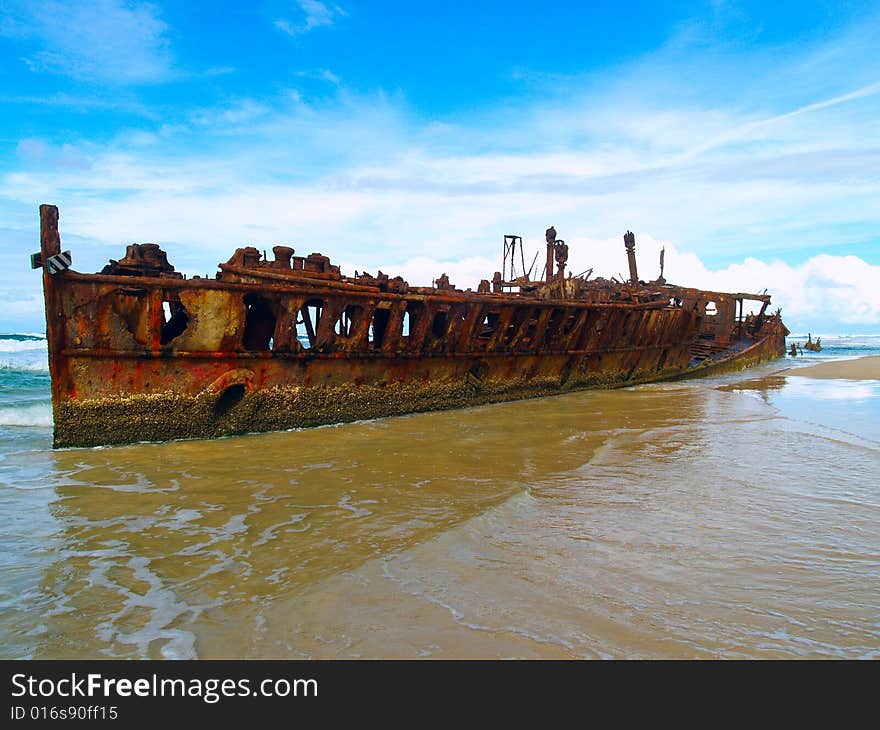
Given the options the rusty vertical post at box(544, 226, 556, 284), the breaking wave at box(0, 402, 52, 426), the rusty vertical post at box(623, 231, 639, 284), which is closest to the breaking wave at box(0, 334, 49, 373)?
the breaking wave at box(0, 402, 52, 426)

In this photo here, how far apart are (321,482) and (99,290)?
4.01m

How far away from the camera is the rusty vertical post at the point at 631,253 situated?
75.4ft

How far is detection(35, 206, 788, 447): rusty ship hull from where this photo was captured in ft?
24.7

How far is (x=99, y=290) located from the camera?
297 inches

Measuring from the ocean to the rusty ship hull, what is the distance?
0.62m

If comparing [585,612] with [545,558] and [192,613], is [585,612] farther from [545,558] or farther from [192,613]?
[192,613]

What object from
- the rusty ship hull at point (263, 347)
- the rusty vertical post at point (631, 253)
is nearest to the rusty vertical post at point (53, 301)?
the rusty ship hull at point (263, 347)

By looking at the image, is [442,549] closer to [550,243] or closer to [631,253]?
[550,243]

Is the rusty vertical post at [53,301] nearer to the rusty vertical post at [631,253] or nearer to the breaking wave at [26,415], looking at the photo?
the breaking wave at [26,415]

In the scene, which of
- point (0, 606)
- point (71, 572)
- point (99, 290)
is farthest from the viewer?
point (99, 290)

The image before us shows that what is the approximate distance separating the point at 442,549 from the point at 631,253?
69.9ft

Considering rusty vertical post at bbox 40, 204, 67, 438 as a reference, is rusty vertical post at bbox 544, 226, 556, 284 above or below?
above

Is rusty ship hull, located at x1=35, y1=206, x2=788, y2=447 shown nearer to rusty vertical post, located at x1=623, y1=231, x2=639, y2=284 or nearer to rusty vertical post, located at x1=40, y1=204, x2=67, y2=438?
rusty vertical post, located at x1=40, y1=204, x2=67, y2=438
